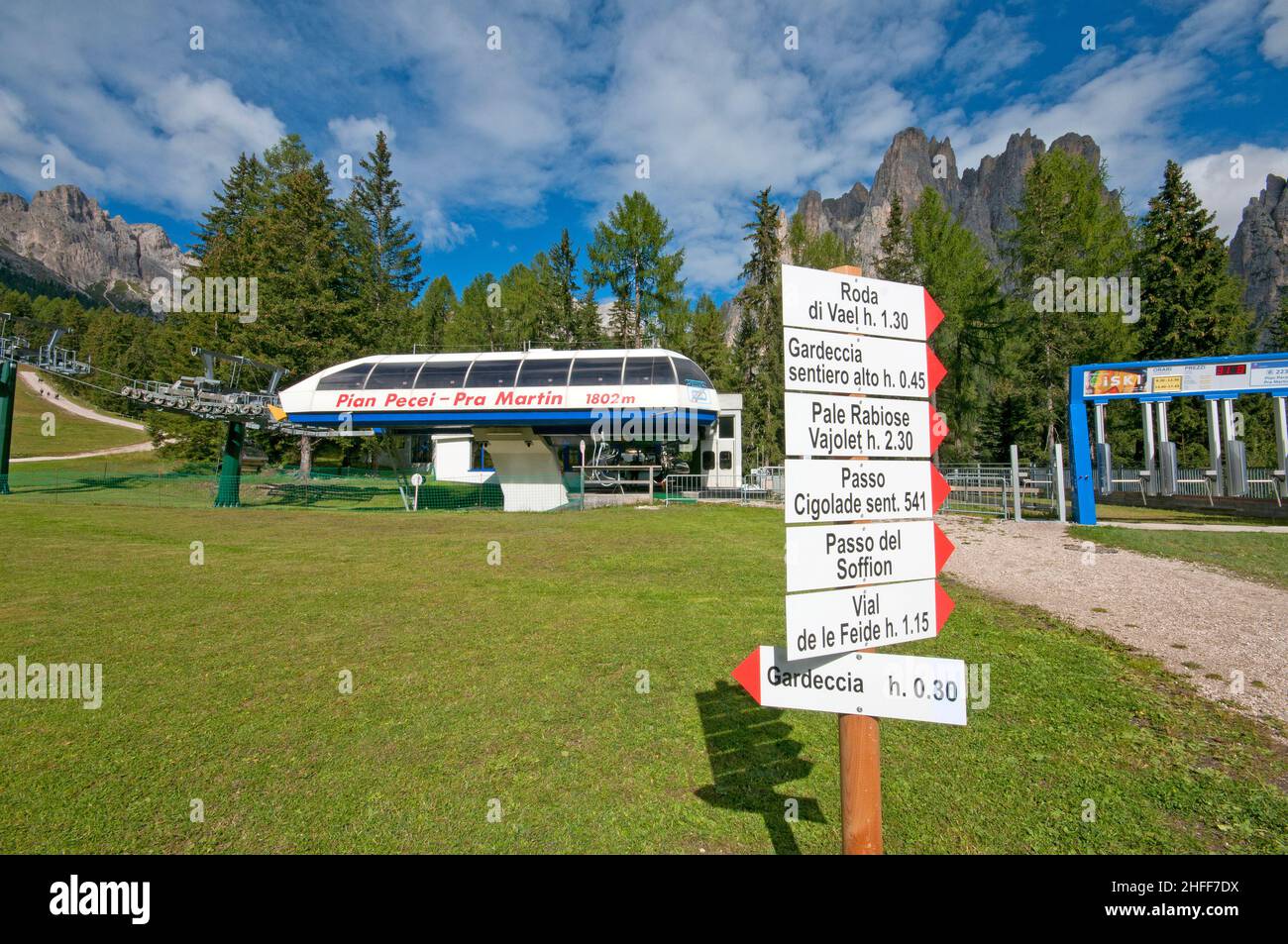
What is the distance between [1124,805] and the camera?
142 inches

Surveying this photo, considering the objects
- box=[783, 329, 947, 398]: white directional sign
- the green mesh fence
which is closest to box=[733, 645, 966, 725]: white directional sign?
box=[783, 329, 947, 398]: white directional sign

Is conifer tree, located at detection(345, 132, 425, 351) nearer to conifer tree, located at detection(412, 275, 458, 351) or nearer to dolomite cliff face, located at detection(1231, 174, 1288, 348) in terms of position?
conifer tree, located at detection(412, 275, 458, 351)

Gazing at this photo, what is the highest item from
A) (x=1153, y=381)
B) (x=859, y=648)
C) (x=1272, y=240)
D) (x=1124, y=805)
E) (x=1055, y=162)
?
(x=1272, y=240)

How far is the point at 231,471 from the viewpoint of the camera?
2612 cm

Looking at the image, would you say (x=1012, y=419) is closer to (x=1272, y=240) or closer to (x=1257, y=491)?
(x=1257, y=491)

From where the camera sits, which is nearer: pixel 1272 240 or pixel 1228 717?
pixel 1228 717

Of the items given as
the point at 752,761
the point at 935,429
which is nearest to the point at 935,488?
the point at 935,429

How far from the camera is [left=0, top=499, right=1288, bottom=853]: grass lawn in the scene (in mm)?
3326

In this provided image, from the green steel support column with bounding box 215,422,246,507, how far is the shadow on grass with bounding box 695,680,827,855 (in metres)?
27.9

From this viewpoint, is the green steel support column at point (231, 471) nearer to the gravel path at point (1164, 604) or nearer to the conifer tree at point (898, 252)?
the gravel path at point (1164, 604)

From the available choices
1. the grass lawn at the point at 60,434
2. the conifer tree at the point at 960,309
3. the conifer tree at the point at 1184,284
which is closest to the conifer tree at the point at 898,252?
the conifer tree at the point at 960,309

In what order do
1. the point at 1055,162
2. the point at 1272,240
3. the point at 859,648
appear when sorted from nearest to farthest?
the point at 859,648
the point at 1055,162
the point at 1272,240
